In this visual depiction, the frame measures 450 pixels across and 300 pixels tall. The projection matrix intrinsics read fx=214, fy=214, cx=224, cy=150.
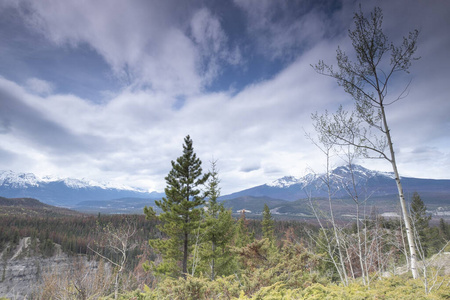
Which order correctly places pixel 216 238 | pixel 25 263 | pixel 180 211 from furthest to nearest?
1. pixel 25 263
2. pixel 216 238
3. pixel 180 211

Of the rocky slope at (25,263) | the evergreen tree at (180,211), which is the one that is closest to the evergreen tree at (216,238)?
the evergreen tree at (180,211)

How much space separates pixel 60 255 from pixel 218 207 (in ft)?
269

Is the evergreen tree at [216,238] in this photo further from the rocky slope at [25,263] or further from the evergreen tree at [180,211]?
the rocky slope at [25,263]

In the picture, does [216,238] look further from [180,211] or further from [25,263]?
[25,263]

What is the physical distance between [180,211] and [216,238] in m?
4.41

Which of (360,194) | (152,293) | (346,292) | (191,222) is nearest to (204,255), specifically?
(191,222)

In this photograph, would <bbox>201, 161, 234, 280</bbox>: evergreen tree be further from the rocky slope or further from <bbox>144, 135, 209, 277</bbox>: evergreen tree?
the rocky slope

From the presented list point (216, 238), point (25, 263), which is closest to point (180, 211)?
point (216, 238)

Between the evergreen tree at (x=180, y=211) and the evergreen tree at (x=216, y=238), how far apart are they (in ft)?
4.55

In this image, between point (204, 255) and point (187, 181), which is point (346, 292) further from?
point (204, 255)

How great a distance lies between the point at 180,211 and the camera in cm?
1471

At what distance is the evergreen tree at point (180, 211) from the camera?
49.1ft

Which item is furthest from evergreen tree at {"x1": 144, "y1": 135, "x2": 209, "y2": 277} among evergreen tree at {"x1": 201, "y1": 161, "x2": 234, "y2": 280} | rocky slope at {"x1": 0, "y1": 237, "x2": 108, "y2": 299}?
rocky slope at {"x1": 0, "y1": 237, "x2": 108, "y2": 299}

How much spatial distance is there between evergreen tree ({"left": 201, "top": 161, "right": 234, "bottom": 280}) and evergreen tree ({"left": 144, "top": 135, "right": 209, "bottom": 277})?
54.6 inches
